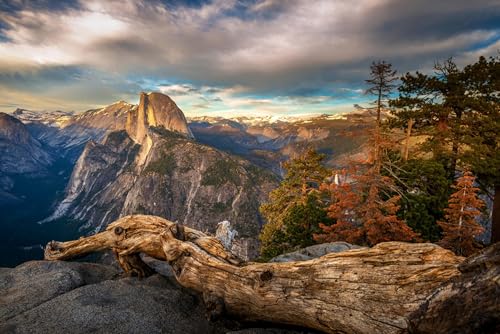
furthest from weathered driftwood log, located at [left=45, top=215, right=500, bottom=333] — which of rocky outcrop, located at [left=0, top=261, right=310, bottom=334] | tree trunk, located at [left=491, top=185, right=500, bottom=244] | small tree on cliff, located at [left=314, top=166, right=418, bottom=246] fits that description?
tree trunk, located at [left=491, top=185, right=500, bottom=244]

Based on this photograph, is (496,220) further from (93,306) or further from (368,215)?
(93,306)

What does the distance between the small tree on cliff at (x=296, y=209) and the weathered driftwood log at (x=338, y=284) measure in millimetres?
19424

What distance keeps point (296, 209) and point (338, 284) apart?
76.4 feet

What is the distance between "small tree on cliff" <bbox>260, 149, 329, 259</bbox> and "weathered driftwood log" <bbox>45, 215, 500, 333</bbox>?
19424mm

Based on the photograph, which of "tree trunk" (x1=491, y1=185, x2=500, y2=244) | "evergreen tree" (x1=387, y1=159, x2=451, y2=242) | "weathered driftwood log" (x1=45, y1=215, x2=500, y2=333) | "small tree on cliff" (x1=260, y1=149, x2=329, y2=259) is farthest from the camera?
"small tree on cliff" (x1=260, y1=149, x2=329, y2=259)

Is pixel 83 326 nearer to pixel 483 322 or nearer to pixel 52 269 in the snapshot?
pixel 52 269

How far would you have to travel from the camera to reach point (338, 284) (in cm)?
781

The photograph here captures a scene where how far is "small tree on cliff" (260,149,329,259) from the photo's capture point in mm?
29844

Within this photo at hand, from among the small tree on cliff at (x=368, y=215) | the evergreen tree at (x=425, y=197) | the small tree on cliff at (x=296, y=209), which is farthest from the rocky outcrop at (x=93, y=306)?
the evergreen tree at (x=425, y=197)

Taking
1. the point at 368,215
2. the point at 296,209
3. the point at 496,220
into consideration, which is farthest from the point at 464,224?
the point at 296,209

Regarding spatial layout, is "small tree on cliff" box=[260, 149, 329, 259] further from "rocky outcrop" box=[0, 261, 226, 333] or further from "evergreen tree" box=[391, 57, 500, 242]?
"rocky outcrop" box=[0, 261, 226, 333]

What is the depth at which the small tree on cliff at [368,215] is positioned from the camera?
1984cm

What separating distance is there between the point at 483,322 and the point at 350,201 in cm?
1844

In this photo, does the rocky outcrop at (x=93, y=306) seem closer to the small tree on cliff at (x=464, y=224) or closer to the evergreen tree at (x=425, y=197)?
the small tree on cliff at (x=464, y=224)
